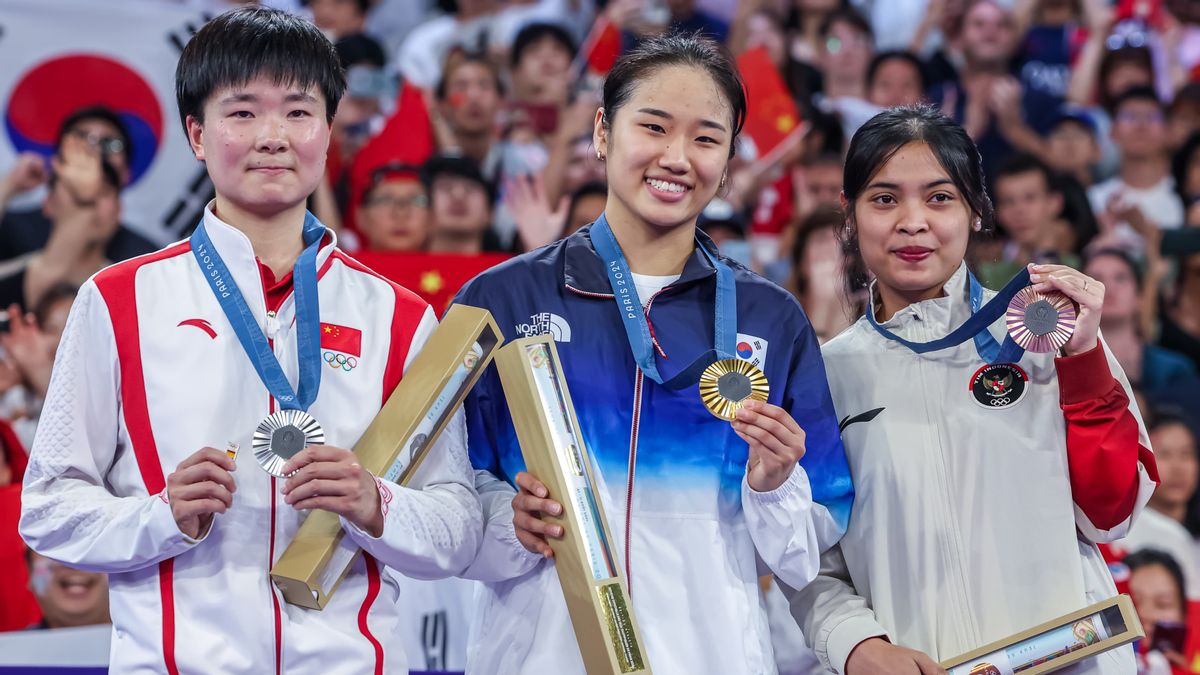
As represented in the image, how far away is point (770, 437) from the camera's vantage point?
251cm

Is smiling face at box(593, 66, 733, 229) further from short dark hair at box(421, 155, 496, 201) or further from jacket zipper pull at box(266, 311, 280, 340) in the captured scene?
short dark hair at box(421, 155, 496, 201)

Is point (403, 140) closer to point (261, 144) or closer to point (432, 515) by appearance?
point (261, 144)

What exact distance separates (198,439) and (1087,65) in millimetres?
7203

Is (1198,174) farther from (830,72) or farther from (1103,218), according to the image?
(830,72)

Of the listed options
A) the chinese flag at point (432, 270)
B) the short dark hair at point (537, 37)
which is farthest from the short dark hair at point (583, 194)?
the short dark hair at point (537, 37)

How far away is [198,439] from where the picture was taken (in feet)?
8.02

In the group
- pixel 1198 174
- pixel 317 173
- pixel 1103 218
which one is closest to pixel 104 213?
pixel 317 173

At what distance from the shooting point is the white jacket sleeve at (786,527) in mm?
2629

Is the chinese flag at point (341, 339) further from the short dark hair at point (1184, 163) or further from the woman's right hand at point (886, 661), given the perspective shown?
the short dark hair at point (1184, 163)

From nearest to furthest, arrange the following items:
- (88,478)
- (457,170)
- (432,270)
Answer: (88,478) < (432,270) < (457,170)

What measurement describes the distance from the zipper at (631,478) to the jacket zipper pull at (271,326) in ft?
2.39

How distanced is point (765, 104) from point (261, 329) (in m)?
5.08

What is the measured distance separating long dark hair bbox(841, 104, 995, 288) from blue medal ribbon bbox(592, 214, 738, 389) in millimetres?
484

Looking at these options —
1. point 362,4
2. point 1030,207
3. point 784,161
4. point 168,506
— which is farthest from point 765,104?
point 168,506
